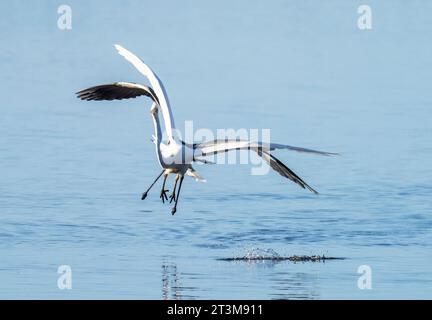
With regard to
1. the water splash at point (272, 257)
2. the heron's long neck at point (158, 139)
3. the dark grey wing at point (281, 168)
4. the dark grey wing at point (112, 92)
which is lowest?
the water splash at point (272, 257)

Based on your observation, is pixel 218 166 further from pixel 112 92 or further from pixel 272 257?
pixel 272 257

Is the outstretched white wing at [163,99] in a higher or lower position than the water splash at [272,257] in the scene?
higher

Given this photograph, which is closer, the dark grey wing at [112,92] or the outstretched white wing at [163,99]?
the outstretched white wing at [163,99]

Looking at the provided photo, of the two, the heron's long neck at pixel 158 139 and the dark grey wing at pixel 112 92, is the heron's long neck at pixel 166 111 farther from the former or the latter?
the dark grey wing at pixel 112 92

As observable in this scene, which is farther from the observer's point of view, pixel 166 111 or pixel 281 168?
pixel 281 168

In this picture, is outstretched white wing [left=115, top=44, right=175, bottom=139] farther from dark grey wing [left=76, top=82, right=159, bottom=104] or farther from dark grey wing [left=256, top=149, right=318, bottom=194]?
dark grey wing [left=256, top=149, right=318, bottom=194]

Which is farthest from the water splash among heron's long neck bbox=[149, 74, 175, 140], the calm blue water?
heron's long neck bbox=[149, 74, 175, 140]

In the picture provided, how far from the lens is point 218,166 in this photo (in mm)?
24781

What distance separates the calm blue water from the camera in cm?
1641

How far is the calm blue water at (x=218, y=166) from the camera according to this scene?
53.8 ft

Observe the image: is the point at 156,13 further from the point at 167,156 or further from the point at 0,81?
the point at 167,156

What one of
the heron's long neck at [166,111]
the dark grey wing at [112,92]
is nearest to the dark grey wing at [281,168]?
the heron's long neck at [166,111]

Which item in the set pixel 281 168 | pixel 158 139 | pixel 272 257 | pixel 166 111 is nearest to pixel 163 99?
pixel 166 111
